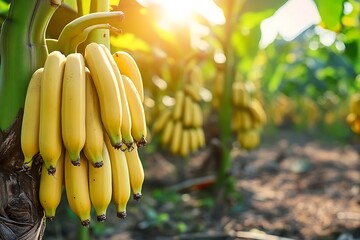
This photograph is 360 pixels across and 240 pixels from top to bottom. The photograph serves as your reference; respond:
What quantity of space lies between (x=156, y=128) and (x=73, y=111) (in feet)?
10.8

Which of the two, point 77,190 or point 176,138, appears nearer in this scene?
point 77,190

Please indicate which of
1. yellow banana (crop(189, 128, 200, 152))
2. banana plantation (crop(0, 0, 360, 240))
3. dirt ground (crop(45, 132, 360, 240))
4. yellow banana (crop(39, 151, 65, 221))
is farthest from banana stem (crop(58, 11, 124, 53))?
yellow banana (crop(189, 128, 200, 152))

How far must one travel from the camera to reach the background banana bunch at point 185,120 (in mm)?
4477

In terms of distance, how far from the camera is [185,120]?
453 cm

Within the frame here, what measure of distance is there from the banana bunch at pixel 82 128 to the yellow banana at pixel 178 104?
9.71 feet

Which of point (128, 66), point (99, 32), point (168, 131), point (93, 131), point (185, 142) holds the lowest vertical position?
point (185, 142)

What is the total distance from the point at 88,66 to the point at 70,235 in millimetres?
2685

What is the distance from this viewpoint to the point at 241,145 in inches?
201

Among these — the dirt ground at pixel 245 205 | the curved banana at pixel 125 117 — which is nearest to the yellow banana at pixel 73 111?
the curved banana at pixel 125 117

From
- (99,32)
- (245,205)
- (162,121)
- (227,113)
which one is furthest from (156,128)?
(99,32)

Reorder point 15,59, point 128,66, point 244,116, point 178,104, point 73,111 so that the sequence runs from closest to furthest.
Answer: point 73,111 → point 15,59 → point 128,66 → point 178,104 → point 244,116

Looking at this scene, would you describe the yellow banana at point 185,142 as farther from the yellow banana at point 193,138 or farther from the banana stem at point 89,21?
the banana stem at point 89,21

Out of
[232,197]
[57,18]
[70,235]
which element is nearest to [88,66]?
[57,18]

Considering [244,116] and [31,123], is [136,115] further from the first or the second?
[244,116]
